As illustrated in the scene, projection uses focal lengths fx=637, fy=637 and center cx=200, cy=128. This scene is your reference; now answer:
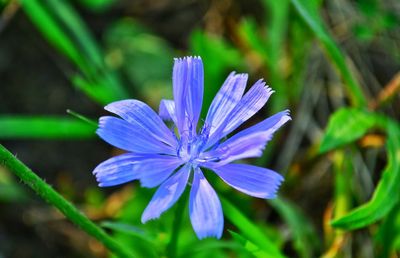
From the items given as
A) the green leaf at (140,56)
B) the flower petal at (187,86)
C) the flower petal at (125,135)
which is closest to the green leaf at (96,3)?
the green leaf at (140,56)

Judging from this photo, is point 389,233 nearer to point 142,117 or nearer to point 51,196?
point 142,117

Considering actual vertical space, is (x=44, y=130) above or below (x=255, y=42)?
below

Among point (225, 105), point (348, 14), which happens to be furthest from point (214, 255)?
point (348, 14)

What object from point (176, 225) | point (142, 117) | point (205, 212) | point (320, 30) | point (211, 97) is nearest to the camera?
point (205, 212)

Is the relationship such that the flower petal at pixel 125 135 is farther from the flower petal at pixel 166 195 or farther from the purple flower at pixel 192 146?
the flower petal at pixel 166 195

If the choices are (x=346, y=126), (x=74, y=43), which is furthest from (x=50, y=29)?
(x=346, y=126)

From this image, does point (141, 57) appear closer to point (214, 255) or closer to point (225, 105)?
point (214, 255)
